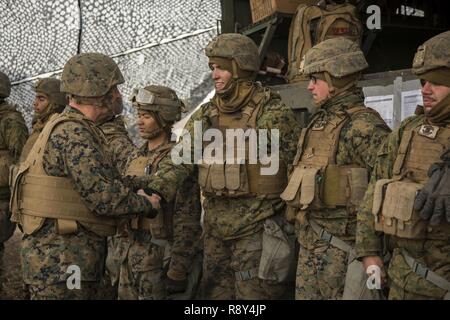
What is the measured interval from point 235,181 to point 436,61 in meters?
1.71

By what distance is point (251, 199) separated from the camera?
450cm

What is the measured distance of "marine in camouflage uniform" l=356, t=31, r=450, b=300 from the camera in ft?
10.3

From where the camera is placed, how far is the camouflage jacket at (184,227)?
16.5 ft

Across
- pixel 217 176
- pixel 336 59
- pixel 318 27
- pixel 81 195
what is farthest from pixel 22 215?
pixel 318 27

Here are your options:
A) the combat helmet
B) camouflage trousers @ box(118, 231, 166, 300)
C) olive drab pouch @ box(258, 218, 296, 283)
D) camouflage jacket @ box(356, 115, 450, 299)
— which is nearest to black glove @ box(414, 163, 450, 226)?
camouflage jacket @ box(356, 115, 450, 299)

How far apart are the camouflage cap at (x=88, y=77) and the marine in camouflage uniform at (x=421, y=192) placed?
1794mm

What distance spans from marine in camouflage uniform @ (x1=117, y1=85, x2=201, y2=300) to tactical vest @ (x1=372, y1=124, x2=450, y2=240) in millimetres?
1889

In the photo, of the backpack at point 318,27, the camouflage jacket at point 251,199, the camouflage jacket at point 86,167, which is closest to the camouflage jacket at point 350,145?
the camouflage jacket at point 251,199

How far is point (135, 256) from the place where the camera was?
4.86 meters

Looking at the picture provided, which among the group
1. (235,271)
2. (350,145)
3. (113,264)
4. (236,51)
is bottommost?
(113,264)

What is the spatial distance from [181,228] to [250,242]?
0.75m

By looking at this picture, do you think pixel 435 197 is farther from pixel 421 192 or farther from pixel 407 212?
pixel 407 212

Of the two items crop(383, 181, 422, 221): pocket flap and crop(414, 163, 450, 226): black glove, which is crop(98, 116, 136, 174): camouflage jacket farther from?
crop(414, 163, 450, 226): black glove
